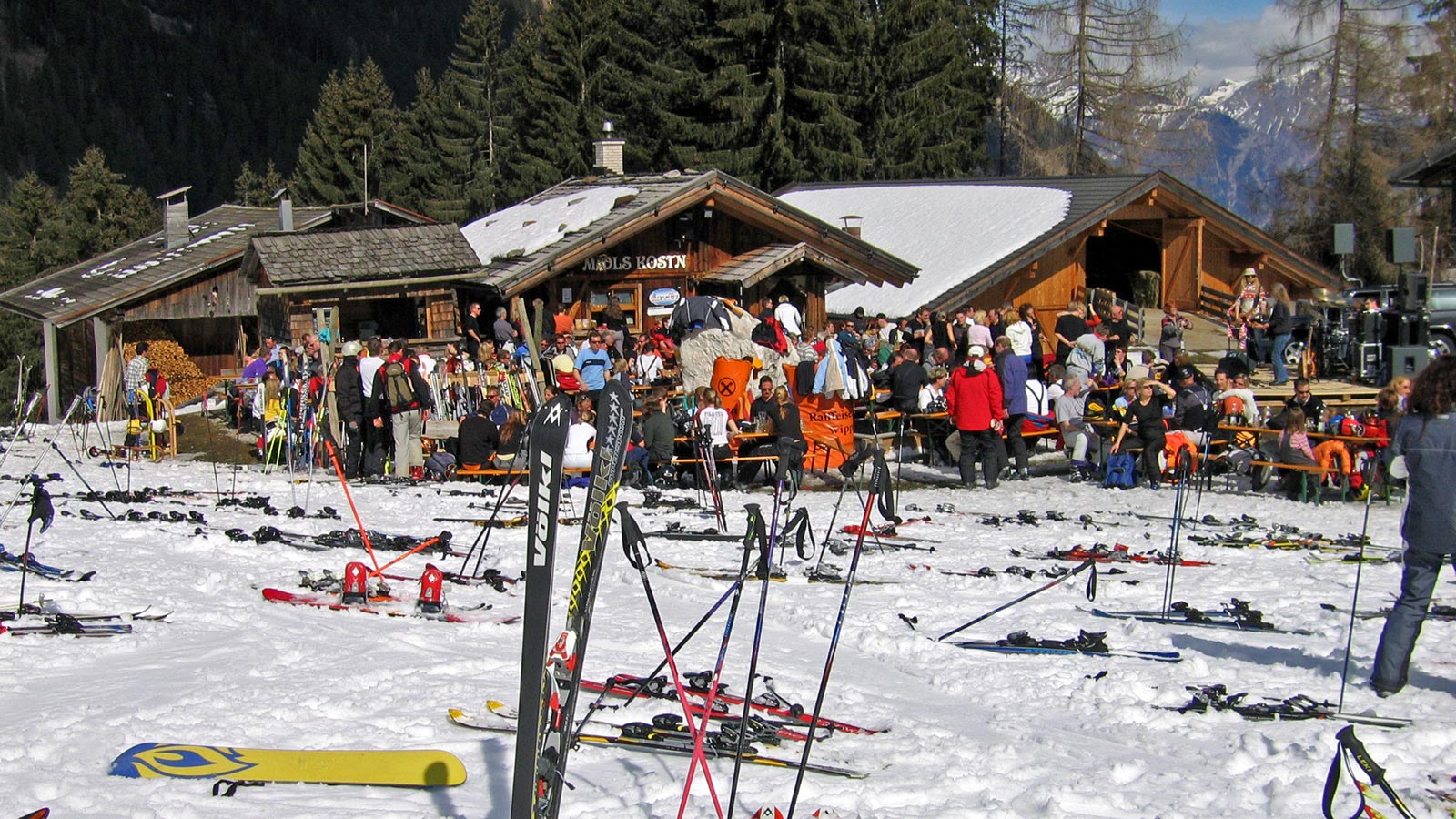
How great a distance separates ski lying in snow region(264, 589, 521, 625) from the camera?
9055 mm

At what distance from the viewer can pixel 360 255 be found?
81.6ft

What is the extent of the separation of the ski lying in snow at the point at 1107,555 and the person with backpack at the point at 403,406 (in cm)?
781

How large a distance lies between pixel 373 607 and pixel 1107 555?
19.0ft

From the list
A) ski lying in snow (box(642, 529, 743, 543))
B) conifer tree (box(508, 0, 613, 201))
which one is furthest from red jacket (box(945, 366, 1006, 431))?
conifer tree (box(508, 0, 613, 201))

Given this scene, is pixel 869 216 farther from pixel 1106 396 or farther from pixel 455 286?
pixel 1106 396

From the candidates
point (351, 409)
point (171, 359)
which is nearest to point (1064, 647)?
point (351, 409)

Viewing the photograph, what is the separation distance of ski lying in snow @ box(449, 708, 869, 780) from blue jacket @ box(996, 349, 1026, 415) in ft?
33.9

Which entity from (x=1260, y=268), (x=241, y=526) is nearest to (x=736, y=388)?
(x=241, y=526)

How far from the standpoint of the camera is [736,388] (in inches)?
666

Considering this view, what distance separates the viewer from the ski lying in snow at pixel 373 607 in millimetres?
9055

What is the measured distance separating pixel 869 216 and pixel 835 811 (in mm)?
27413

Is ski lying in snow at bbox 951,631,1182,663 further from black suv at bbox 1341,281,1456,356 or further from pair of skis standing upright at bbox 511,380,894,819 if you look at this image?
black suv at bbox 1341,281,1456,356

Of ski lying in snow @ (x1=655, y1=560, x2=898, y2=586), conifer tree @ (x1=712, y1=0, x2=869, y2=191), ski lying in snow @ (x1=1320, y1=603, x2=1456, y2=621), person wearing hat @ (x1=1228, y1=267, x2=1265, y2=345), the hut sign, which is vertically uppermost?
conifer tree @ (x1=712, y1=0, x2=869, y2=191)

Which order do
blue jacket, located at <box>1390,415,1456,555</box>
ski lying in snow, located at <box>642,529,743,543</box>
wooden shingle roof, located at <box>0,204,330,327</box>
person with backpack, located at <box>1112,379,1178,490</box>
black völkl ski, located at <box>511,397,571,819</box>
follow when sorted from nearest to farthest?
black völkl ski, located at <box>511,397,571,819</box>
blue jacket, located at <box>1390,415,1456,555</box>
ski lying in snow, located at <box>642,529,743,543</box>
person with backpack, located at <box>1112,379,1178,490</box>
wooden shingle roof, located at <box>0,204,330,327</box>
